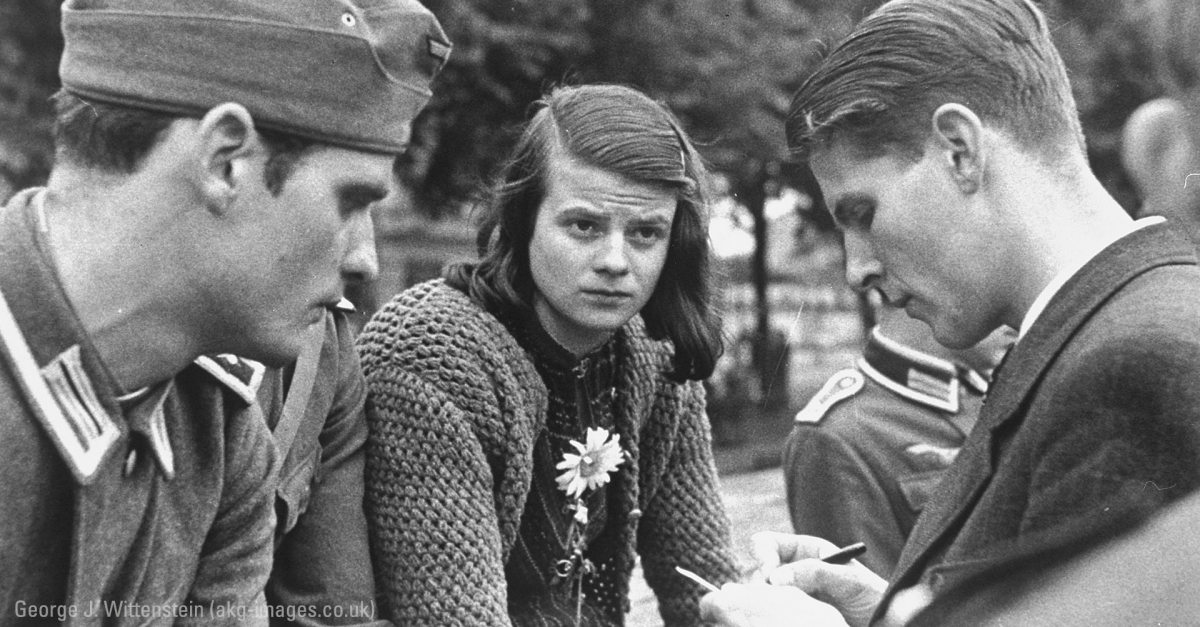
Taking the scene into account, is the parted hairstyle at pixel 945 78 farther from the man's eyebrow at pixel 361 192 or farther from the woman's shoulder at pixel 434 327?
the woman's shoulder at pixel 434 327

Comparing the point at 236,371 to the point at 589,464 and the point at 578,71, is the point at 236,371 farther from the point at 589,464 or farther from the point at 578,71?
the point at 578,71

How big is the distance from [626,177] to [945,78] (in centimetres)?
113

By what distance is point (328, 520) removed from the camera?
2711 mm

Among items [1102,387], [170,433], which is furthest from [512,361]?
[1102,387]

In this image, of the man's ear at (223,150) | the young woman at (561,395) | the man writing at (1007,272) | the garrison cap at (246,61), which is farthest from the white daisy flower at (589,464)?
the man's ear at (223,150)

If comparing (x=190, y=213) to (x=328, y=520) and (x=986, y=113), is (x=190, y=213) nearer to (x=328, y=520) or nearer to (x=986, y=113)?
(x=328, y=520)

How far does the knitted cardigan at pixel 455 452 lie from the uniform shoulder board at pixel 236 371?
0.40 meters

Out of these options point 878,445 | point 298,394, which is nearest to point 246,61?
point 298,394

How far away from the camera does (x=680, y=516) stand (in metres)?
3.28

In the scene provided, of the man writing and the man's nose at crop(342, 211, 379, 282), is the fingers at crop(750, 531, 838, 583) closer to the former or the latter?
the man writing

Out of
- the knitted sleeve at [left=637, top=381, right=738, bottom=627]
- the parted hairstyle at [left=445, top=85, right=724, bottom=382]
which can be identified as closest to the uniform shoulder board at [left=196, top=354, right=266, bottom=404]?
the parted hairstyle at [left=445, top=85, right=724, bottom=382]

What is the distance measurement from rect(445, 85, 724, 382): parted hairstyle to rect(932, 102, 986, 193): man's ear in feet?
3.74

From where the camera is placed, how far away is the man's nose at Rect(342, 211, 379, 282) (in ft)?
7.42

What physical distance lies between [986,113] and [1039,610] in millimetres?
705
